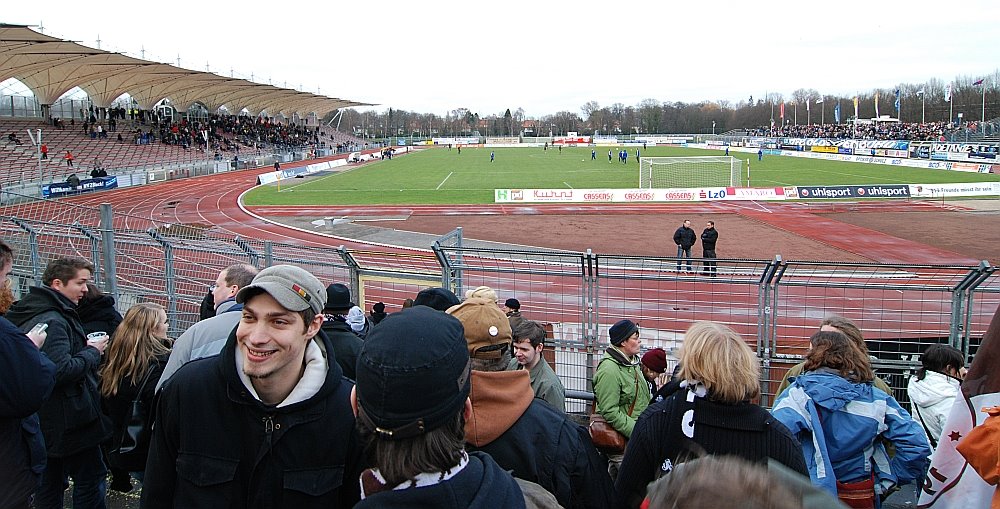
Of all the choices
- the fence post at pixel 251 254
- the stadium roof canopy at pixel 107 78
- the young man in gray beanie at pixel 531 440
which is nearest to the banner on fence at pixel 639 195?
the stadium roof canopy at pixel 107 78

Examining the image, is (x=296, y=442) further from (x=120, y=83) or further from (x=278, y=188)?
(x=120, y=83)

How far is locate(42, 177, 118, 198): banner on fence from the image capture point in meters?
37.3

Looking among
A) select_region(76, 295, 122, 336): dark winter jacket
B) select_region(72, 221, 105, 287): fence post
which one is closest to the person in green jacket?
select_region(76, 295, 122, 336): dark winter jacket

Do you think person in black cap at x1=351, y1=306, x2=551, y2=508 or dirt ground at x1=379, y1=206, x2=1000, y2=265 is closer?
person in black cap at x1=351, y1=306, x2=551, y2=508

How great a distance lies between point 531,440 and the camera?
269cm

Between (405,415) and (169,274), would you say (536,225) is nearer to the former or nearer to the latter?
(169,274)

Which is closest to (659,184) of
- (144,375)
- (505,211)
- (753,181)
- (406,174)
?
(753,181)

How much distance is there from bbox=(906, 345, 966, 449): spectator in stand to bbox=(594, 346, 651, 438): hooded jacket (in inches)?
76.2

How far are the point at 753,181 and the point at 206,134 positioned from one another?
190 ft

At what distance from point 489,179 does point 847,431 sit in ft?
167

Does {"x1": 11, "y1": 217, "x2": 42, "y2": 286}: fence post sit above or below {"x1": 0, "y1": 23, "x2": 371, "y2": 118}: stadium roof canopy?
below

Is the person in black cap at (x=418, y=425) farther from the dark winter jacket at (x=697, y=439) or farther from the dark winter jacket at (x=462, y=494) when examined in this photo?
the dark winter jacket at (x=697, y=439)

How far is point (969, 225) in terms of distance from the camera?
94.0 feet

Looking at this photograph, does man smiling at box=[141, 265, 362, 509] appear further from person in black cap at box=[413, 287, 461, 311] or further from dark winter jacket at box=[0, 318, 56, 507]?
person in black cap at box=[413, 287, 461, 311]
